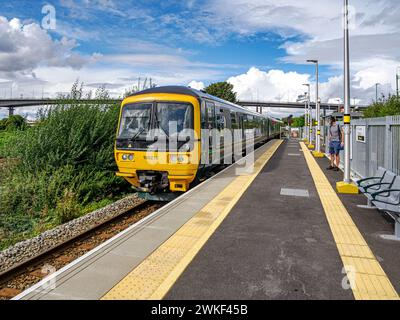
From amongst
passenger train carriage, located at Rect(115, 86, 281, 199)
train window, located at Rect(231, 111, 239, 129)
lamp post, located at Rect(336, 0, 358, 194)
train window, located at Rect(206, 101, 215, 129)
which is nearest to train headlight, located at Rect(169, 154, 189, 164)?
passenger train carriage, located at Rect(115, 86, 281, 199)

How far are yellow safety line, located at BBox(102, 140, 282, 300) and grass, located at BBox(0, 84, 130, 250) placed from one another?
428 cm

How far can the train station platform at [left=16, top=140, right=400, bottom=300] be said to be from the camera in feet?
11.2

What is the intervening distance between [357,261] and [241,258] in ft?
4.97

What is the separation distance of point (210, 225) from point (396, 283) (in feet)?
9.41

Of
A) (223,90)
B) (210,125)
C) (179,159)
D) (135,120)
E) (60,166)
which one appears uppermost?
(223,90)

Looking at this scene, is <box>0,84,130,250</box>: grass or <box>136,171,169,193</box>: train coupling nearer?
<box>136,171,169,193</box>: train coupling

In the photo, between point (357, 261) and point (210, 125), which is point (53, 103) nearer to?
point (210, 125)

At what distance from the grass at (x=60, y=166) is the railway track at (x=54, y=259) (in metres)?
1.93

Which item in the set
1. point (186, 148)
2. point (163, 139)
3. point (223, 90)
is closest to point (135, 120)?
point (163, 139)

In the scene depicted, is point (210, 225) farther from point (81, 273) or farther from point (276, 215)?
point (81, 273)

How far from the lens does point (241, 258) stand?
420 cm

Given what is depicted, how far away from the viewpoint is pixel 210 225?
5.54 metres

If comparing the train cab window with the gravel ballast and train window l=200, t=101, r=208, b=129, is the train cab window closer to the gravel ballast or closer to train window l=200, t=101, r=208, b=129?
train window l=200, t=101, r=208, b=129

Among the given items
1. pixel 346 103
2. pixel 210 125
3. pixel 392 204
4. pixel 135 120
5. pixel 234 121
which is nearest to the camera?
pixel 392 204
